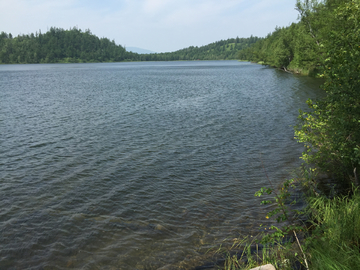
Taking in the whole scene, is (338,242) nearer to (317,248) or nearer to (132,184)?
(317,248)

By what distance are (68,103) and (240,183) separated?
35.9 m

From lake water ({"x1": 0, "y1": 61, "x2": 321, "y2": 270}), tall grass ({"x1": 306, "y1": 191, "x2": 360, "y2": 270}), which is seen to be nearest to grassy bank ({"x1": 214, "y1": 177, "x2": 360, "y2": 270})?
tall grass ({"x1": 306, "y1": 191, "x2": 360, "y2": 270})

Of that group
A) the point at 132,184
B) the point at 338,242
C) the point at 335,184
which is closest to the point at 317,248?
the point at 338,242

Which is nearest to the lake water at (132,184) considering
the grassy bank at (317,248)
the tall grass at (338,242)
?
the grassy bank at (317,248)

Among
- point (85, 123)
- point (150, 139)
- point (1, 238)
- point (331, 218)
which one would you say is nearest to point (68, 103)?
point (85, 123)

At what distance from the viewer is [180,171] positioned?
56.8 feet

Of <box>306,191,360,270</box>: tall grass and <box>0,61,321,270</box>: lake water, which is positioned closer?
<box>306,191,360,270</box>: tall grass

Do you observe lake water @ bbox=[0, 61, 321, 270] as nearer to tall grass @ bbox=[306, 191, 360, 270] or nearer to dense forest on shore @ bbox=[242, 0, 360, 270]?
dense forest on shore @ bbox=[242, 0, 360, 270]

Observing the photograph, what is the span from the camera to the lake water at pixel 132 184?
10.3m

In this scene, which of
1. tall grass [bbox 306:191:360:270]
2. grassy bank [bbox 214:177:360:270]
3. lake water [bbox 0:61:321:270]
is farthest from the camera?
lake water [bbox 0:61:321:270]

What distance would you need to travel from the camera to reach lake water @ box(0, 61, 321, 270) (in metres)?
10.3

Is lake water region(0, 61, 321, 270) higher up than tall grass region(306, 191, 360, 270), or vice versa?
tall grass region(306, 191, 360, 270)

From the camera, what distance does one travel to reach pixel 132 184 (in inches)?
617

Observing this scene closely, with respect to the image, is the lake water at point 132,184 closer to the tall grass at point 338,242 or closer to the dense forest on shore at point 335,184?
the dense forest on shore at point 335,184
